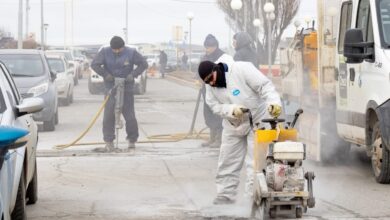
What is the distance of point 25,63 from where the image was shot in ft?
61.6

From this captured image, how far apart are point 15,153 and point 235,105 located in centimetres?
231

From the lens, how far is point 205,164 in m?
13.0

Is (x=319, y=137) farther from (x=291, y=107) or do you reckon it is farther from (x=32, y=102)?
(x=32, y=102)

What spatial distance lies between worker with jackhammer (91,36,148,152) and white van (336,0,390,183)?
4.02 meters

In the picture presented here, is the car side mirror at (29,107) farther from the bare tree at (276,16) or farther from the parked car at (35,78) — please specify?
the bare tree at (276,16)

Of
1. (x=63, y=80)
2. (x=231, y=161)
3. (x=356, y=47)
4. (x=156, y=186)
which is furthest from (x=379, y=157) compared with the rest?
(x=63, y=80)

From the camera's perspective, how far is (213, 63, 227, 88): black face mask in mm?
8734

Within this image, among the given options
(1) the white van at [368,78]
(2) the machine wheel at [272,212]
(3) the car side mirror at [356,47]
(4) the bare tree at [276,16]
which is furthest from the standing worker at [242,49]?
(4) the bare tree at [276,16]

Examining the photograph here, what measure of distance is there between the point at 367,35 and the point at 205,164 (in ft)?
10.9

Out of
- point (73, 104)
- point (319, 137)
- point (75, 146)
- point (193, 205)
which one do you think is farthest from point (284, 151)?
point (73, 104)

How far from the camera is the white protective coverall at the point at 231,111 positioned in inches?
344

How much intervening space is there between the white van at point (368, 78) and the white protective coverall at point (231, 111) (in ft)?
5.53

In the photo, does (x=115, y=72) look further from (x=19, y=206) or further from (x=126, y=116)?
(x=19, y=206)

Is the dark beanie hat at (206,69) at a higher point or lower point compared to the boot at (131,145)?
higher
